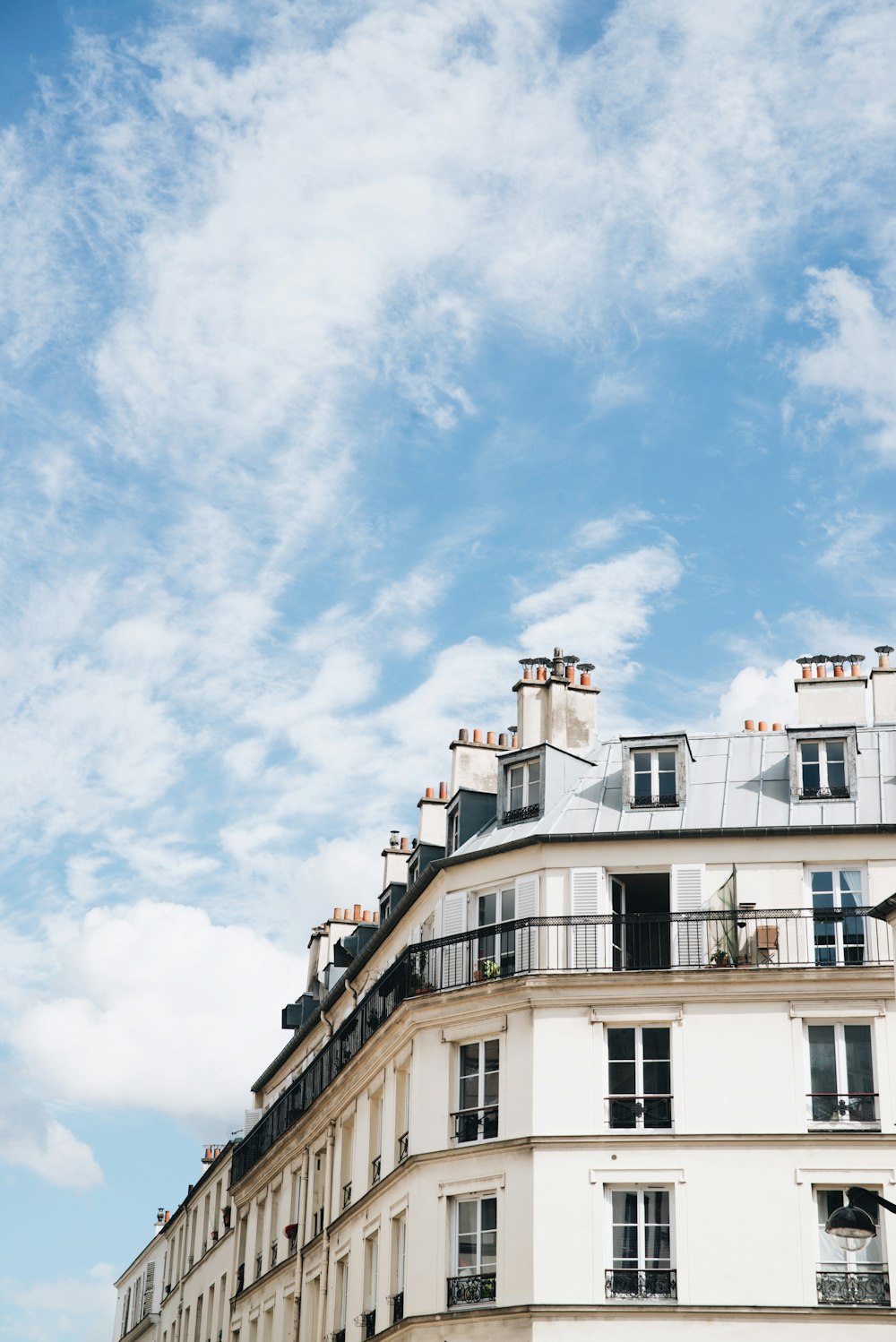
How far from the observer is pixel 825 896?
27.5 meters

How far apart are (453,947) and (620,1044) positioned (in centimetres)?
355

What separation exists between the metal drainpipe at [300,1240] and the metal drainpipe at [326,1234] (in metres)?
1.80

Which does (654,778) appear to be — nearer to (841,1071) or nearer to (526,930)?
(526,930)

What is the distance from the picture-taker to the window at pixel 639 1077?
2630cm

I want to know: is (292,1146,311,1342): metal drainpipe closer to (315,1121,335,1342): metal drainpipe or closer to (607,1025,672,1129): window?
(315,1121,335,1342): metal drainpipe

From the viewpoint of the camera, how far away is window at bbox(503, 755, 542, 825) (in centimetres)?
3020

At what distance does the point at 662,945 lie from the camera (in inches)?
1101

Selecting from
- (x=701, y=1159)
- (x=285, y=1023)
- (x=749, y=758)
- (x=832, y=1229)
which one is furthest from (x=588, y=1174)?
(x=285, y=1023)

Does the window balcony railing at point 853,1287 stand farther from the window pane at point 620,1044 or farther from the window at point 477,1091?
the window at point 477,1091

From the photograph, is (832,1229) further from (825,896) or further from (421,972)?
(421,972)

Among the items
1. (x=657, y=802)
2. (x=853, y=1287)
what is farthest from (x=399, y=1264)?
(x=657, y=802)

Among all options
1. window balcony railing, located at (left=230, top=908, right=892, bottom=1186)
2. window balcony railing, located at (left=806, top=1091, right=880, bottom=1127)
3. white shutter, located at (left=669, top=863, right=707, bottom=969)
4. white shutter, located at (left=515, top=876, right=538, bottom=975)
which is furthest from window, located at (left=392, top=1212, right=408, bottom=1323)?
window balcony railing, located at (left=806, top=1091, right=880, bottom=1127)

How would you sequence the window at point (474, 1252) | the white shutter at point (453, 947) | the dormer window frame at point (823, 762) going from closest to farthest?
the window at point (474, 1252) < the dormer window frame at point (823, 762) < the white shutter at point (453, 947)

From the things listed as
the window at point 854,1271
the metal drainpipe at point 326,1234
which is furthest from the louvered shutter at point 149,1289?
the window at point 854,1271
